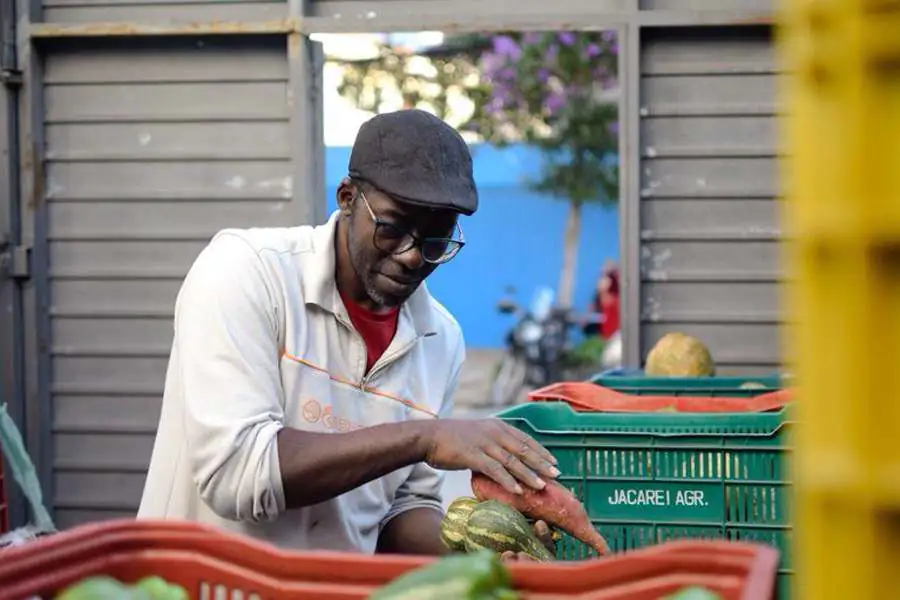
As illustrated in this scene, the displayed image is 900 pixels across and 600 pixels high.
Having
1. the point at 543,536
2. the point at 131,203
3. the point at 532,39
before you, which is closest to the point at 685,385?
the point at 543,536

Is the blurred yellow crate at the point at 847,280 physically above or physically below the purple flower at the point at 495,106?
below

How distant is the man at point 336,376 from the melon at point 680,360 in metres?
Answer: 1.85

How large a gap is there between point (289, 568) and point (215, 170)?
14.7ft

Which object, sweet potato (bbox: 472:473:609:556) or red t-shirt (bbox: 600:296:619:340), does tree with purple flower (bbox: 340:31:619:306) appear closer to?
red t-shirt (bbox: 600:296:619:340)

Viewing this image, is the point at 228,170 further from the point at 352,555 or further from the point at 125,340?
the point at 352,555

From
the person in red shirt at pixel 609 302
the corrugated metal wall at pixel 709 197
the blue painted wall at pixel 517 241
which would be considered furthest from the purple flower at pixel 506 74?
the corrugated metal wall at pixel 709 197

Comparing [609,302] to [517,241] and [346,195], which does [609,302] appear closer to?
[517,241]

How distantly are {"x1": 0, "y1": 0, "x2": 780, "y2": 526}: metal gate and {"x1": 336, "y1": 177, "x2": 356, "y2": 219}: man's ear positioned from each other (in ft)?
9.00

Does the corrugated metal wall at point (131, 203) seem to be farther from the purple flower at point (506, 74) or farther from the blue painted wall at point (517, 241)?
the blue painted wall at point (517, 241)

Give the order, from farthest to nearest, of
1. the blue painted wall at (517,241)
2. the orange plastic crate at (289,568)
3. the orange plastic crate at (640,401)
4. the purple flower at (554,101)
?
1. the blue painted wall at (517,241)
2. the purple flower at (554,101)
3. the orange plastic crate at (640,401)
4. the orange plastic crate at (289,568)

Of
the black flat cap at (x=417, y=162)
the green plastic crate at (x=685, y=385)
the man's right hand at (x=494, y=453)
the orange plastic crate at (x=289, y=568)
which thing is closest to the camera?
the orange plastic crate at (x=289, y=568)

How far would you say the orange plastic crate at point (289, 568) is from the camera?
1792 mm

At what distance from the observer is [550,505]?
9.47 feet

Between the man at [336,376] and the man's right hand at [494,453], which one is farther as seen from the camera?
the man at [336,376]
